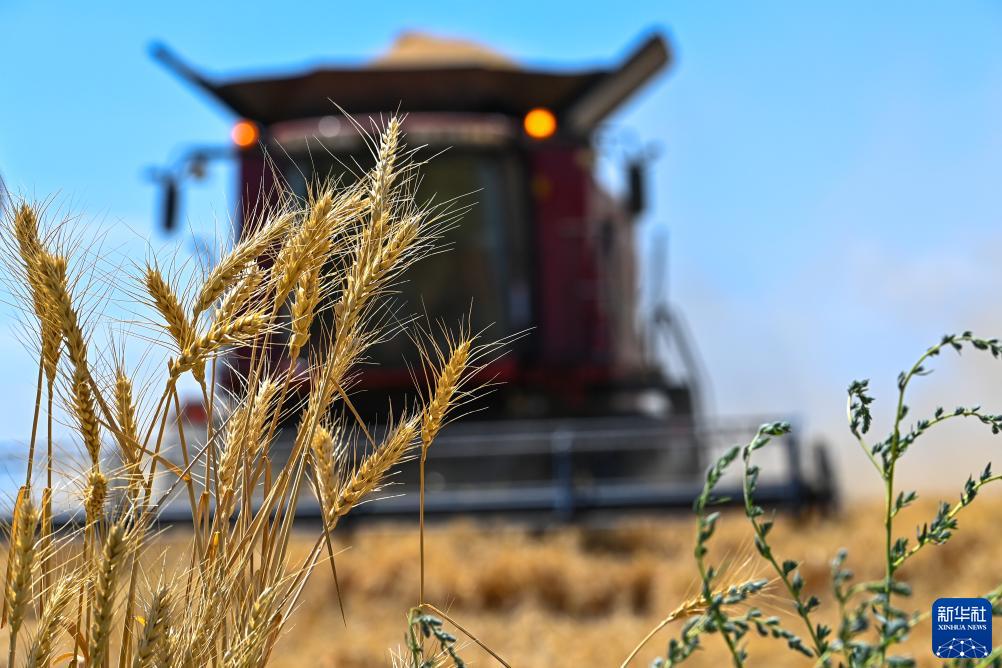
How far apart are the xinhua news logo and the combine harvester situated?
6.01m

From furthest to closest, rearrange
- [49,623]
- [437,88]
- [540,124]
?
→ [437,88], [540,124], [49,623]

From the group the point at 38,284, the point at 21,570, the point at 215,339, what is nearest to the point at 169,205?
the point at 38,284

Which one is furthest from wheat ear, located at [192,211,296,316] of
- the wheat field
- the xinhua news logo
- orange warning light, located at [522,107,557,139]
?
orange warning light, located at [522,107,557,139]

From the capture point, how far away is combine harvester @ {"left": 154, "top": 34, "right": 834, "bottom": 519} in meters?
7.57

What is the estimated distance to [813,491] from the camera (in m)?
6.95

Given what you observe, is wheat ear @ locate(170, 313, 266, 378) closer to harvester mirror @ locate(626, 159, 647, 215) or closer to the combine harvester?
the combine harvester

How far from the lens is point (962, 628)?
3.89 ft

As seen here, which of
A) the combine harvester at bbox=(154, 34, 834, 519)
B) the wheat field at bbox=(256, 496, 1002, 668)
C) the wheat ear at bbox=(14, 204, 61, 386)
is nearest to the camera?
the wheat ear at bbox=(14, 204, 61, 386)

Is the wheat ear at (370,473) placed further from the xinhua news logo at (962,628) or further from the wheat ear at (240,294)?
the xinhua news logo at (962,628)

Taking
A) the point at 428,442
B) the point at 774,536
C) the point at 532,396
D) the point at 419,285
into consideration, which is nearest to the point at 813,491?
the point at 774,536

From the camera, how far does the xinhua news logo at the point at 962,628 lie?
1.18 meters

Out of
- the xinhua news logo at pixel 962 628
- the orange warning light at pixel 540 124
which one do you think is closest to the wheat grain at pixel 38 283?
the xinhua news logo at pixel 962 628

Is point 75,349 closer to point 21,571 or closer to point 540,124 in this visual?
point 21,571

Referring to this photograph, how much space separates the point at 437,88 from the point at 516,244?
1337 millimetres
